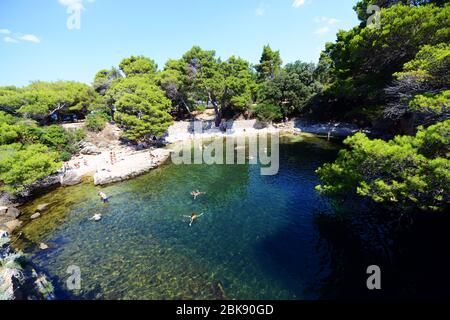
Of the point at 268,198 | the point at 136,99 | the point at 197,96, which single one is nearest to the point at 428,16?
the point at 268,198

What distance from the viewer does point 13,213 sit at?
58.7ft

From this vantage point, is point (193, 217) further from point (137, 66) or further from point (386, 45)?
point (137, 66)

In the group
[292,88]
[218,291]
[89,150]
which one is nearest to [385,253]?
[218,291]

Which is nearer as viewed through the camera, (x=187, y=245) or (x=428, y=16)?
(x=187, y=245)

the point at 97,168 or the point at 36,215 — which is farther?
the point at 97,168

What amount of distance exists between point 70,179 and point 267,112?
37.6 metres

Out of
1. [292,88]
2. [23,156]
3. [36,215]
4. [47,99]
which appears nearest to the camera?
[36,215]

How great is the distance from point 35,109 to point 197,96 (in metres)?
28.0

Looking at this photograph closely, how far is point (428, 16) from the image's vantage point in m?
14.7

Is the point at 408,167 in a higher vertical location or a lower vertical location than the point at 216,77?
lower

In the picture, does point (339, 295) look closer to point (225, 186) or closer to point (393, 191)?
point (393, 191)

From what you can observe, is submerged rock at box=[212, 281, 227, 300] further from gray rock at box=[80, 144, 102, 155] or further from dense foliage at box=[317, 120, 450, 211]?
gray rock at box=[80, 144, 102, 155]

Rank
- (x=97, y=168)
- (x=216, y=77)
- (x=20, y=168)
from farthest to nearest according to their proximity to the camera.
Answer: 1. (x=216, y=77)
2. (x=97, y=168)
3. (x=20, y=168)

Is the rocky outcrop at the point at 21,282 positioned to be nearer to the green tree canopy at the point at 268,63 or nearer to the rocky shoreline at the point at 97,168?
the rocky shoreline at the point at 97,168
